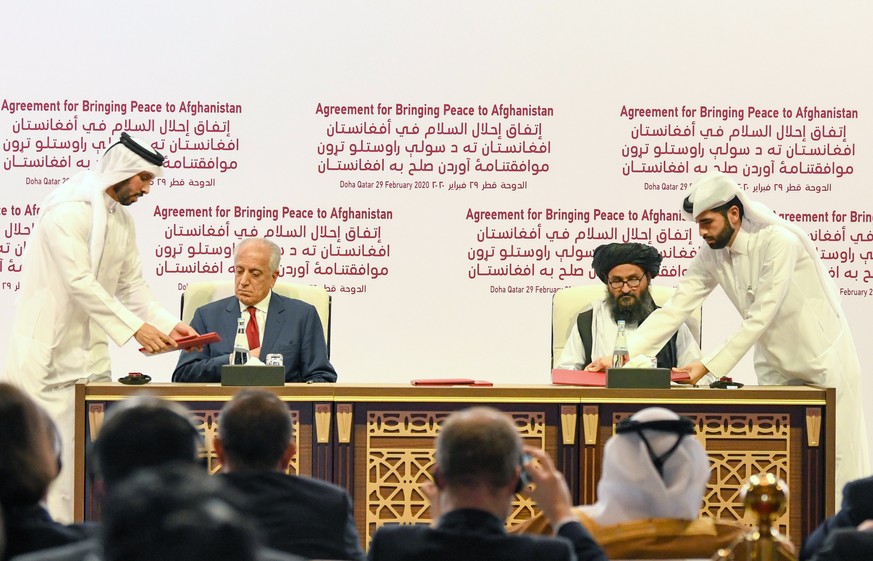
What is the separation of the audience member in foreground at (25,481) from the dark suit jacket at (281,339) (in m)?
3.49

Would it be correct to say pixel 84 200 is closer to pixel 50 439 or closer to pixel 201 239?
pixel 201 239

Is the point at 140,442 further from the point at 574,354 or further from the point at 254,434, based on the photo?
the point at 574,354

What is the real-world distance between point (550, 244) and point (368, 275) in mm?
1122

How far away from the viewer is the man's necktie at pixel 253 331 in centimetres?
619

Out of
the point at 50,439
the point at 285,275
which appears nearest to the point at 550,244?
the point at 285,275

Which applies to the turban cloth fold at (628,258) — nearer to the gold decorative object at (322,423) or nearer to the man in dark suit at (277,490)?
the gold decorative object at (322,423)

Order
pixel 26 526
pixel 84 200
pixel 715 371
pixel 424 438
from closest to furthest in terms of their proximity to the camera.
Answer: pixel 26 526, pixel 424 438, pixel 715 371, pixel 84 200

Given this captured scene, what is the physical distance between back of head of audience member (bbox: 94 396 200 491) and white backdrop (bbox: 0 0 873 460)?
16.9 ft

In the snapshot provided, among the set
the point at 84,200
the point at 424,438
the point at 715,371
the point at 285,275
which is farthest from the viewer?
the point at 285,275

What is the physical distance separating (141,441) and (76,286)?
152 inches

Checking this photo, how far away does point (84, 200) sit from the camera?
243 inches

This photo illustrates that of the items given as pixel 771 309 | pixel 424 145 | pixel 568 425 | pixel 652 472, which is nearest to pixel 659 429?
pixel 652 472

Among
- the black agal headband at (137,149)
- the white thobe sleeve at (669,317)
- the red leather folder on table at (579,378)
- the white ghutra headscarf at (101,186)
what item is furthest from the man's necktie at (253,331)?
the white thobe sleeve at (669,317)

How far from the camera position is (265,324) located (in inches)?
244
